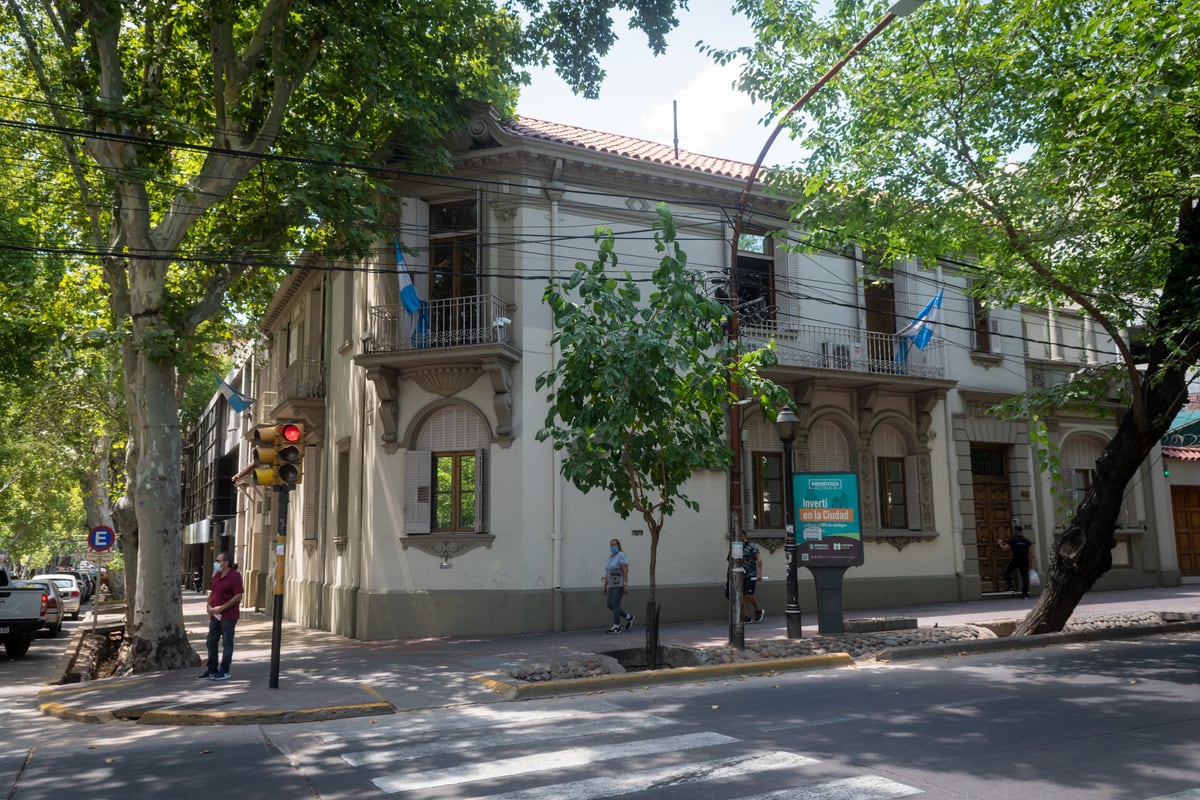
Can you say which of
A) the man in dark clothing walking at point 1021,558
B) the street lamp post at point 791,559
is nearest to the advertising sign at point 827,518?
the street lamp post at point 791,559

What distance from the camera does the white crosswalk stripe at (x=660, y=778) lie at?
6.11 meters

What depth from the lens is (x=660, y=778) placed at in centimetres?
648

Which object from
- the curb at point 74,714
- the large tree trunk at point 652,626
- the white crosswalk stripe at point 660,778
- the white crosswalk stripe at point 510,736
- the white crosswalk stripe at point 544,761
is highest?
the large tree trunk at point 652,626

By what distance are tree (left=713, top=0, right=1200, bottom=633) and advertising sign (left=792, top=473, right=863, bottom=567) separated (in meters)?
2.89

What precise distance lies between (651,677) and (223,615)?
18.9ft

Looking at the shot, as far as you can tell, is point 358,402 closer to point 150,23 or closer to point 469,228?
point 469,228

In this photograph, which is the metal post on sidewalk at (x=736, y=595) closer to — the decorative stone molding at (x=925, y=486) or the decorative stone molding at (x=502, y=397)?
the decorative stone molding at (x=502, y=397)

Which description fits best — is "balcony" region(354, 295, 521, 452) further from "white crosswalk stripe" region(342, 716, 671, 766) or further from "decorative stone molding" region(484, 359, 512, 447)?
"white crosswalk stripe" region(342, 716, 671, 766)

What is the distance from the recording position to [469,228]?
18.5 metres

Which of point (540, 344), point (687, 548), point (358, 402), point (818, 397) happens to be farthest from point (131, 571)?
point (818, 397)

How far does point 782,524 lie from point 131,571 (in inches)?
551

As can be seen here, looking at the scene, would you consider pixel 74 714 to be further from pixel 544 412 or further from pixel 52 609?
pixel 52 609

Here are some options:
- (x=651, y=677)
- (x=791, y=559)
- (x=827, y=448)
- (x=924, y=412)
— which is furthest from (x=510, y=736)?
(x=924, y=412)

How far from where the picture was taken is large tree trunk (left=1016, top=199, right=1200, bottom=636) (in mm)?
12602
